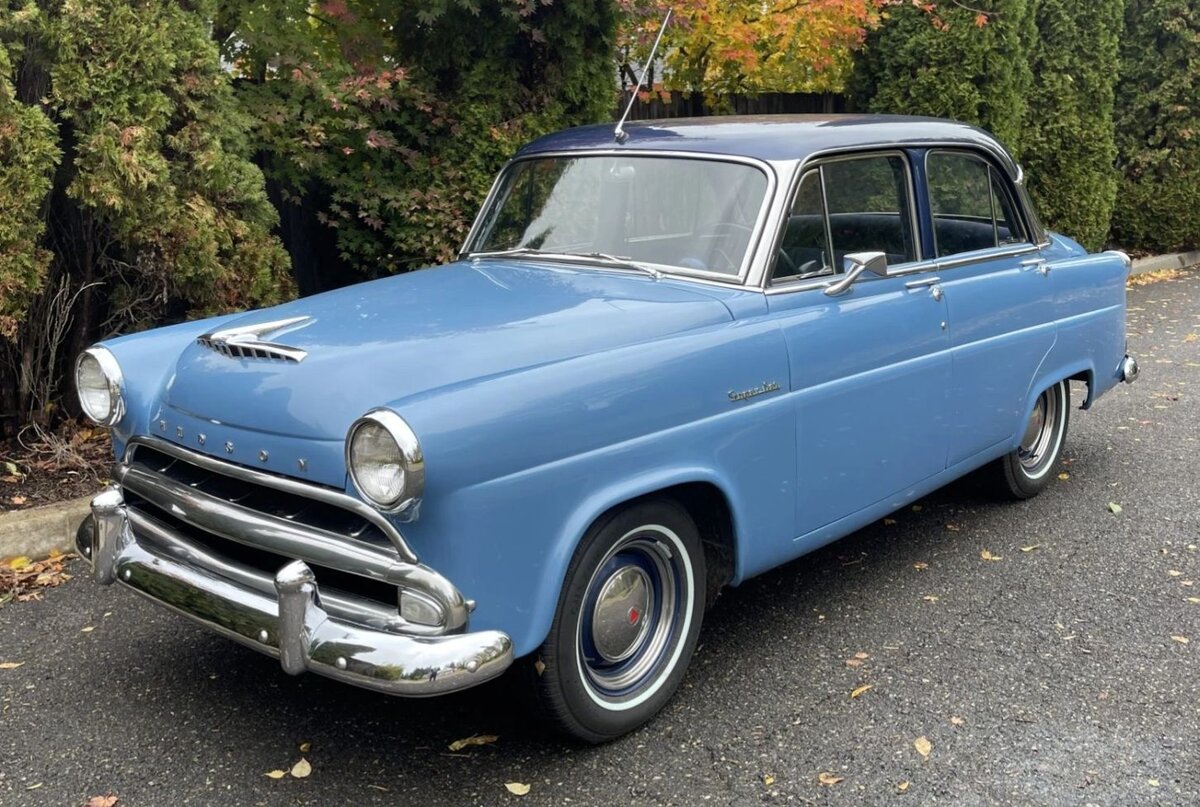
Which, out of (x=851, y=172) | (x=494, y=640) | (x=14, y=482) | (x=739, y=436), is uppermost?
(x=851, y=172)

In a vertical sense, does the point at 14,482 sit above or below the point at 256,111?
below

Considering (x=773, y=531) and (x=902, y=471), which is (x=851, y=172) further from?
(x=773, y=531)

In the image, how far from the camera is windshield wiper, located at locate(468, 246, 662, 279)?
380cm

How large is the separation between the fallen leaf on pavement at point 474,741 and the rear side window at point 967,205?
2.58 m

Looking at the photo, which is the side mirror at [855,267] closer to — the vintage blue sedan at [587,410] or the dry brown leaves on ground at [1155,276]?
the vintage blue sedan at [587,410]

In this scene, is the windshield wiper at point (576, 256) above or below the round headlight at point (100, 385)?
above

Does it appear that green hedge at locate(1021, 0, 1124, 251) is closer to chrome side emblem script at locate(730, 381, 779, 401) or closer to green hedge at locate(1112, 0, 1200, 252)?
green hedge at locate(1112, 0, 1200, 252)

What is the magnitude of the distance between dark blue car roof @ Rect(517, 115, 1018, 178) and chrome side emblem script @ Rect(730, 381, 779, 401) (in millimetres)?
862

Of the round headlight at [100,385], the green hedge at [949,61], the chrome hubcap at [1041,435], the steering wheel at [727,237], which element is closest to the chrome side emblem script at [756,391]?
the steering wheel at [727,237]

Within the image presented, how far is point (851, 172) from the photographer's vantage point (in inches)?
161

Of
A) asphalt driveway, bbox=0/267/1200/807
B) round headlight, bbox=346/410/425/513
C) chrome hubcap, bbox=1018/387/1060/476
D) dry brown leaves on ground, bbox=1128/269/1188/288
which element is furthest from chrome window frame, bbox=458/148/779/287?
dry brown leaves on ground, bbox=1128/269/1188/288

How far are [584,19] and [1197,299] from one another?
775 cm

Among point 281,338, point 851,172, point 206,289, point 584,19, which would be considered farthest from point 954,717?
point 584,19

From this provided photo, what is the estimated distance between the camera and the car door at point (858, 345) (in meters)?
3.64
